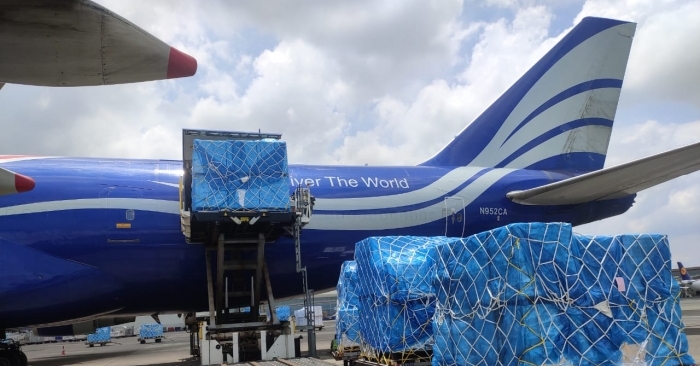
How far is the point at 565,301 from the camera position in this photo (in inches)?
243

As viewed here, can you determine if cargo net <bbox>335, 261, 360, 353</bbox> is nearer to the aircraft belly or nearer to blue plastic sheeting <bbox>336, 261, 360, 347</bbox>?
blue plastic sheeting <bbox>336, 261, 360, 347</bbox>

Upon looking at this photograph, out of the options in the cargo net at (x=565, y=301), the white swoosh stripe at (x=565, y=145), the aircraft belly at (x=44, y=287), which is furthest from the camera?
the white swoosh stripe at (x=565, y=145)

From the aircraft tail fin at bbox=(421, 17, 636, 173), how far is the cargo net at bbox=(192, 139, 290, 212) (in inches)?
236

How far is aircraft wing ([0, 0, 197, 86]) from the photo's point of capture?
326 cm

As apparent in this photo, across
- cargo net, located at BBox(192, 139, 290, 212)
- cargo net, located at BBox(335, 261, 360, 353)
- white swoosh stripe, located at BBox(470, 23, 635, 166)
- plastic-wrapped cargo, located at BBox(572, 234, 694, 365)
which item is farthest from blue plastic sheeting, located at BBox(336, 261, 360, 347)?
white swoosh stripe, located at BBox(470, 23, 635, 166)

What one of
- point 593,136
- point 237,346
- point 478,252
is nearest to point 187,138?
point 237,346

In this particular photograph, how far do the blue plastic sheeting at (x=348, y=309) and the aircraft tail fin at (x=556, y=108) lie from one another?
22.5ft

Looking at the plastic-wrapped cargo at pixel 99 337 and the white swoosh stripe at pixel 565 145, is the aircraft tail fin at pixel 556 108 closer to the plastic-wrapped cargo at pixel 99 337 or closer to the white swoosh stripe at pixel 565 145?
the white swoosh stripe at pixel 565 145

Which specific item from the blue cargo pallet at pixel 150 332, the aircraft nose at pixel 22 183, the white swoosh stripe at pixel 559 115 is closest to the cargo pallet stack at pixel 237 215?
the aircraft nose at pixel 22 183

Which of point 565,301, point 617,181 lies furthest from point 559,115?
point 565,301

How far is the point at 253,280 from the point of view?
13305mm

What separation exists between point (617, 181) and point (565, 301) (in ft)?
26.6

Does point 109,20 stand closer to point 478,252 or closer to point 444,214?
point 478,252

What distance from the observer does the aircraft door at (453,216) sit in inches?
587
